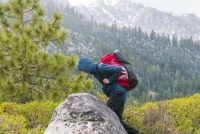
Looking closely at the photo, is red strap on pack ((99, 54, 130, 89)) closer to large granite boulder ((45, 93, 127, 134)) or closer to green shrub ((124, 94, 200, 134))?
large granite boulder ((45, 93, 127, 134))

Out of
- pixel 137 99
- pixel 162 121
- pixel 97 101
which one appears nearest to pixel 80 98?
pixel 97 101

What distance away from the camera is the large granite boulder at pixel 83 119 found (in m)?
10.2

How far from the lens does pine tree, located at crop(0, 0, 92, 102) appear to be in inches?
902

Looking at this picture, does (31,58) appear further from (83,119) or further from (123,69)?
(83,119)

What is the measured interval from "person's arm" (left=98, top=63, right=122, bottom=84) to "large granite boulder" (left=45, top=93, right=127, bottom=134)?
758mm

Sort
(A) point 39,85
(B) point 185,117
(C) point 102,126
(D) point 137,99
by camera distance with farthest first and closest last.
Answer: (D) point 137,99 → (A) point 39,85 → (B) point 185,117 → (C) point 102,126

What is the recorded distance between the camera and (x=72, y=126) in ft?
33.8

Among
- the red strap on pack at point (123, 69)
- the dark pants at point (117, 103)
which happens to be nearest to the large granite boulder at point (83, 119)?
the dark pants at point (117, 103)

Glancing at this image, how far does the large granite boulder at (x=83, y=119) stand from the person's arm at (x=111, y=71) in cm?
76

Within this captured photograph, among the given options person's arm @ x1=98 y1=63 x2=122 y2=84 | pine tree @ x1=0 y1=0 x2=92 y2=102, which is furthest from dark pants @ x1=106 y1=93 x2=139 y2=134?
pine tree @ x1=0 y1=0 x2=92 y2=102

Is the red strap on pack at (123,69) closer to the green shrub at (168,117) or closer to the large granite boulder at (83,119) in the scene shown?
the large granite boulder at (83,119)

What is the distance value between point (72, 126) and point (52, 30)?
14971mm

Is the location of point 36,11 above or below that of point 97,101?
below

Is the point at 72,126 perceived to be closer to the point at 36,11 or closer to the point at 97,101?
the point at 97,101
